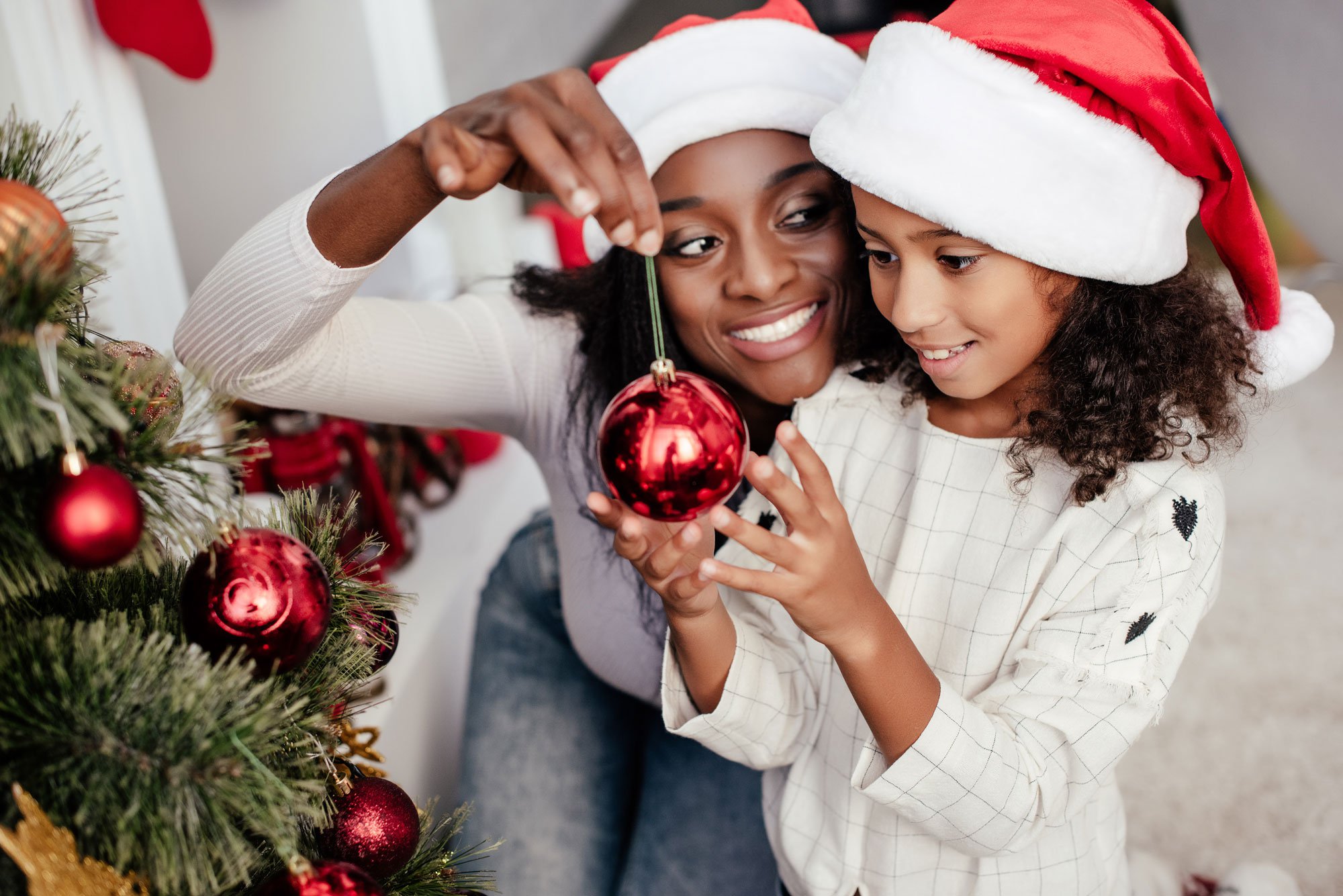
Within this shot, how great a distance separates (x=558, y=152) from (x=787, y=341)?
50 centimetres

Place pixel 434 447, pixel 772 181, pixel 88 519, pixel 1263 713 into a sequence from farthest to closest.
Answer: pixel 434 447, pixel 1263 713, pixel 772 181, pixel 88 519

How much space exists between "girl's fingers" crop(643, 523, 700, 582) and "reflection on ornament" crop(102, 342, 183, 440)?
29 centimetres

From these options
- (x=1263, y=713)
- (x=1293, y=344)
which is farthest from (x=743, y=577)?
(x=1263, y=713)

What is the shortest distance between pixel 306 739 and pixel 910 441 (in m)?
0.62

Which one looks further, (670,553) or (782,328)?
(782,328)

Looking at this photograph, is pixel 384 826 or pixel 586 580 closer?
pixel 384 826

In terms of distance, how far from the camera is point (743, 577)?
1.97ft

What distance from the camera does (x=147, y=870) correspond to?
0.44 meters

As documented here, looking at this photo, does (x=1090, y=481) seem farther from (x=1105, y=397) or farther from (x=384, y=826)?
(x=384, y=826)

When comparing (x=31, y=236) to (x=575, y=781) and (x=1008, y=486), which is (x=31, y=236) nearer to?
(x=1008, y=486)

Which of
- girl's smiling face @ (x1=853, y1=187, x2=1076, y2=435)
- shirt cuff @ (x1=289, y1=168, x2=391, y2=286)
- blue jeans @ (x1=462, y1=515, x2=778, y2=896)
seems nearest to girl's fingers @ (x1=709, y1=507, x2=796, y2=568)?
girl's smiling face @ (x1=853, y1=187, x2=1076, y2=435)

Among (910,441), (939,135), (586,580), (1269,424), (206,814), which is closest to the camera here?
(206,814)

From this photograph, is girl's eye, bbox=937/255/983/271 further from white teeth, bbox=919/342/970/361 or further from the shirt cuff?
the shirt cuff

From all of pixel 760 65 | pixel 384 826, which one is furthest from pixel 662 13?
pixel 384 826
